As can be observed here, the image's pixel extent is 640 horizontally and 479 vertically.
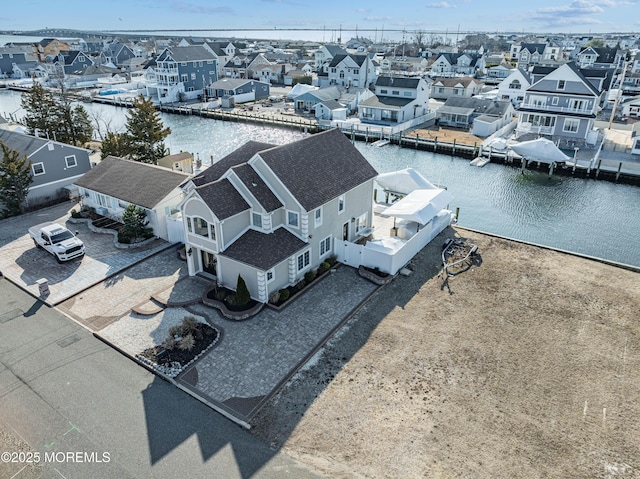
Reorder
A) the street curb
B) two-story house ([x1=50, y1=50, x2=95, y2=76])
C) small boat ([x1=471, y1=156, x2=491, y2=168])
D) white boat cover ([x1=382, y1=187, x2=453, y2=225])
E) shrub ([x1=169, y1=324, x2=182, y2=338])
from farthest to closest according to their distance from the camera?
two-story house ([x1=50, y1=50, x2=95, y2=76]), small boat ([x1=471, y1=156, x2=491, y2=168]), white boat cover ([x1=382, y1=187, x2=453, y2=225]), shrub ([x1=169, y1=324, x2=182, y2=338]), the street curb

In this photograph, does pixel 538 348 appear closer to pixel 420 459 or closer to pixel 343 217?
pixel 420 459

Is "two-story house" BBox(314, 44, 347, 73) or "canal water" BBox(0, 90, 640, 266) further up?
"two-story house" BBox(314, 44, 347, 73)

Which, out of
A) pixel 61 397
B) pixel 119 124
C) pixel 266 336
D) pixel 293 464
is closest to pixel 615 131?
pixel 266 336

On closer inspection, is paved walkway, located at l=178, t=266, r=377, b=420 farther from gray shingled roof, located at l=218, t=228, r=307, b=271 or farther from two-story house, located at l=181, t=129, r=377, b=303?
gray shingled roof, located at l=218, t=228, r=307, b=271

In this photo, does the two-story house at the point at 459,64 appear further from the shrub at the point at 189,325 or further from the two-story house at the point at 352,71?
the shrub at the point at 189,325

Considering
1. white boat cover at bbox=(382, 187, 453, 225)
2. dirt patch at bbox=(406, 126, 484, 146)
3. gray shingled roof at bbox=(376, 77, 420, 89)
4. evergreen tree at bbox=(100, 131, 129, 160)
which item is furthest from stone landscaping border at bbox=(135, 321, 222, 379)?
gray shingled roof at bbox=(376, 77, 420, 89)

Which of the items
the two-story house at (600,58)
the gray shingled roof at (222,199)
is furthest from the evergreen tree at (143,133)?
the two-story house at (600,58)
